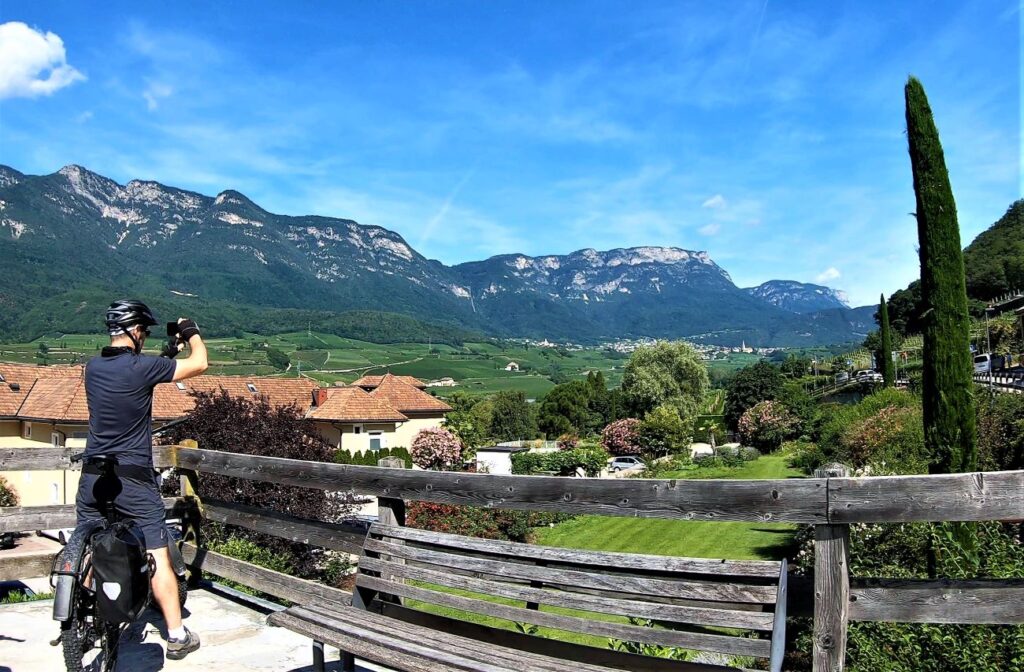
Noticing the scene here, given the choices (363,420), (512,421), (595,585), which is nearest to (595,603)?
(595,585)

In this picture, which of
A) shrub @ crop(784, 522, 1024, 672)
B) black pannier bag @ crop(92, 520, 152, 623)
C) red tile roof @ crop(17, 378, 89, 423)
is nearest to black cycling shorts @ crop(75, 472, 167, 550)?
black pannier bag @ crop(92, 520, 152, 623)

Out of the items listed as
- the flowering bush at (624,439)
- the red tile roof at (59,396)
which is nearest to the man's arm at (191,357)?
the red tile roof at (59,396)

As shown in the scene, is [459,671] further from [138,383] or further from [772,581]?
[138,383]

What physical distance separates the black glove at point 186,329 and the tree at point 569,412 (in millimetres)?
66335

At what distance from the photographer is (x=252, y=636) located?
202 inches

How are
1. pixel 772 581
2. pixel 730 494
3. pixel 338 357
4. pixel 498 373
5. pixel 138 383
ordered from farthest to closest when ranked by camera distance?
1. pixel 498 373
2. pixel 338 357
3. pixel 138 383
4. pixel 730 494
5. pixel 772 581

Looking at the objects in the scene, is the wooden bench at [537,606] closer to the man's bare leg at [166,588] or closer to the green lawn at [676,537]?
the man's bare leg at [166,588]

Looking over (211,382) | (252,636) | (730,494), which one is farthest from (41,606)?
(211,382)

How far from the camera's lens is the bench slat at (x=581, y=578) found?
115 inches

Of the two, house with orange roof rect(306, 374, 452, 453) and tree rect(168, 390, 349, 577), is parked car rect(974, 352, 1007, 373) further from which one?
tree rect(168, 390, 349, 577)

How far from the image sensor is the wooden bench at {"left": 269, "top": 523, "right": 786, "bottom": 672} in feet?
9.56

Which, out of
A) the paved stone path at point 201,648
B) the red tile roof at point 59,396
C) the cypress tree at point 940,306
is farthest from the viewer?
the red tile roof at point 59,396

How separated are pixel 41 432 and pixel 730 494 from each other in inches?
1251

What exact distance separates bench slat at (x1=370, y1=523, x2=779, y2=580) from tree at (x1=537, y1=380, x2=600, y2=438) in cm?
6632
